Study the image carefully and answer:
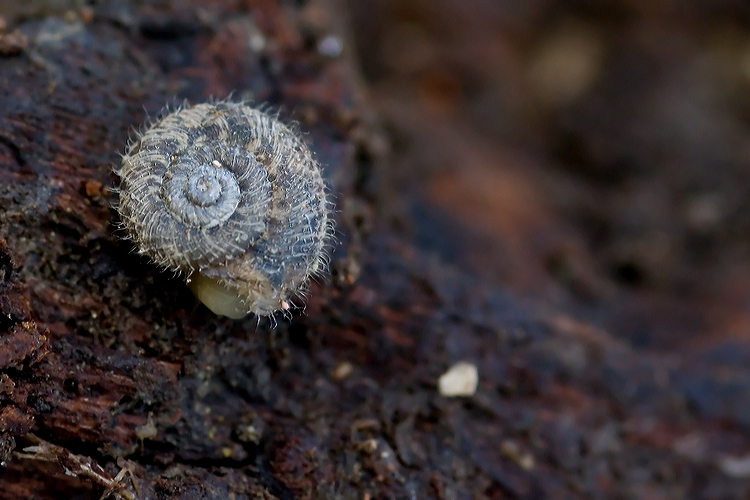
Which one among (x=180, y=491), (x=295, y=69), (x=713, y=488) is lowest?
(x=180, y=491)

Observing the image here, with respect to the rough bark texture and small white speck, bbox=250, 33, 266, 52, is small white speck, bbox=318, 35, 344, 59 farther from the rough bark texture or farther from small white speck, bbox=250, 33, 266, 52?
small white speck, bbox=250, 33, 266, 52

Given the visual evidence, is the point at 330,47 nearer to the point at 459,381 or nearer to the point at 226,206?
the point at 226,206

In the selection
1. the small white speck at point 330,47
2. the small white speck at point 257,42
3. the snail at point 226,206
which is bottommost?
the snail at point 226,206

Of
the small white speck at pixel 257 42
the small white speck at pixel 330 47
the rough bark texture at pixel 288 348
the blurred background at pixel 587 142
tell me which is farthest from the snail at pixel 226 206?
the blurred background at pixel 587 142

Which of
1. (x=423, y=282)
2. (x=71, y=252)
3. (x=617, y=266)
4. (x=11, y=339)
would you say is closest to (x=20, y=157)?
(x=71, y=252)

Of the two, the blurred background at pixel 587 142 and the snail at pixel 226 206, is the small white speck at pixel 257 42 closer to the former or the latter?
the snail at pixel 226 206

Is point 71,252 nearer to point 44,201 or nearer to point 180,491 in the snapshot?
A: point 44,201

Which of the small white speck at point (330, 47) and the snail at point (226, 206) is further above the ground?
the small white speck at point (330, 47)
